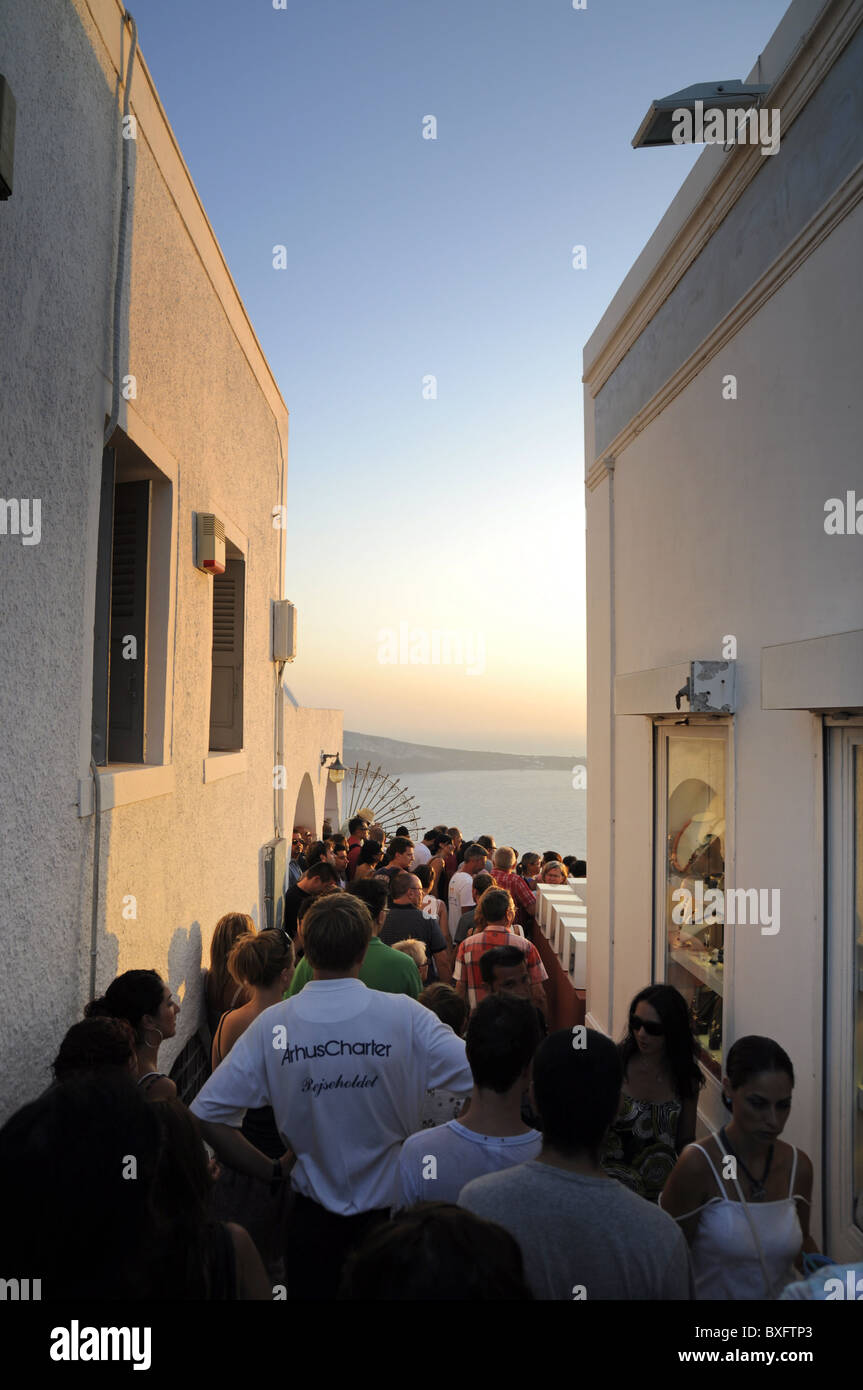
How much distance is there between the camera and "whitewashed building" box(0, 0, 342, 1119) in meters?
2.93

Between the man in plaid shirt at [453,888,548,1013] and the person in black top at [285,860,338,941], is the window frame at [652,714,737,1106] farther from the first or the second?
the person in black top at [285,860,338,941]

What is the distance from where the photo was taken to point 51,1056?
328cm

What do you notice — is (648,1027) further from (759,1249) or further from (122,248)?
(122,248)

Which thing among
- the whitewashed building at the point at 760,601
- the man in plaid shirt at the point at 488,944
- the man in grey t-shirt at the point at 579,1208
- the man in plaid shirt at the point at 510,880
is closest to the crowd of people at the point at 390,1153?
the man in grey t-shirt at the point at 579,1208

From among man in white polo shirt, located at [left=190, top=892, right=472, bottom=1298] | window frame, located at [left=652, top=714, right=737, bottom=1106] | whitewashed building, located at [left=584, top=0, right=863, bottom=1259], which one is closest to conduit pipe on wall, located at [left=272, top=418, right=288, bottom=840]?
whitewashed building, located at [left=584, top=0, right=863, bottom=1259]

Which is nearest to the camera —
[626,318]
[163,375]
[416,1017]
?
[416,1017]

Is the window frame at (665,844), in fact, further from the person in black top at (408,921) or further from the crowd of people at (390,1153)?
the person in black top at (408,921)

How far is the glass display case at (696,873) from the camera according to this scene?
545 cm

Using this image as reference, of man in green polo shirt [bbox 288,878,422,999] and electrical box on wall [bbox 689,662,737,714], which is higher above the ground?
electrical box on wall [bbox 689,662,737,714]

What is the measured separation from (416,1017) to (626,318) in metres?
5.88

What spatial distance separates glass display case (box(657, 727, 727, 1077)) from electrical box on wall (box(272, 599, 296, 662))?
367cm

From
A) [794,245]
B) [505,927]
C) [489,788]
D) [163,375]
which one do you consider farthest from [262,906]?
[489,788]

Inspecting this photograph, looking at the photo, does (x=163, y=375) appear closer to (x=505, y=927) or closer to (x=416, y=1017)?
(x=416, y=1017)

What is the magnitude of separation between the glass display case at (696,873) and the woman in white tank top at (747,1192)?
2476mm
